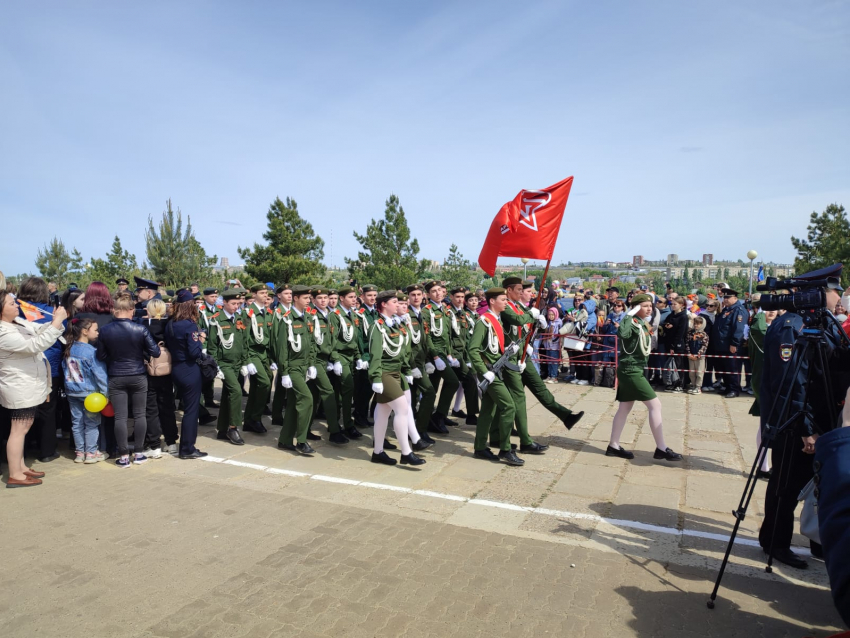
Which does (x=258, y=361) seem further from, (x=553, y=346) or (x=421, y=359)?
(x=553, y=346)

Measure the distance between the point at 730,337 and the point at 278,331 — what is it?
28.2 ft

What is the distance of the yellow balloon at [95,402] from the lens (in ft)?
20.3

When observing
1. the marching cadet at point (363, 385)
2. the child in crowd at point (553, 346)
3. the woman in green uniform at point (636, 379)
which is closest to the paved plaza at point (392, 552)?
the woman in green uniform at point (636, 379)

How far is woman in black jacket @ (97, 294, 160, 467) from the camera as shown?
6.26 m

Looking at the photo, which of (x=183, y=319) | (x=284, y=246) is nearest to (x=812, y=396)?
(x=183, y=319)

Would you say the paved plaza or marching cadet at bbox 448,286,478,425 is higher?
marching cadet at bbox 448,286,478,425

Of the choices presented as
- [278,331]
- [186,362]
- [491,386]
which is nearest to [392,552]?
[491,386]

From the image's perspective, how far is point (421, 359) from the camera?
7895 millimetres

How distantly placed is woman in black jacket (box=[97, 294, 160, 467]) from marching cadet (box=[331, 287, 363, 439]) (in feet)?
7.67

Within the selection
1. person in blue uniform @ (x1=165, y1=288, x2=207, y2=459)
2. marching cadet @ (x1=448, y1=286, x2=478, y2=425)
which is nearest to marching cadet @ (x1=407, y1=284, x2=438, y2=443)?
marching cadet @ (x1=448, y1=286, x2=478, y2=425)

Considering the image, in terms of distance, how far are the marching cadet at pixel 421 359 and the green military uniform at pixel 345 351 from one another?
88cm

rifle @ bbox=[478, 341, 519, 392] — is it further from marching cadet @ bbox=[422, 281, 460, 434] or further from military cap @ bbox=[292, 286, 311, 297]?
military cap @ bbox=[292, 286, 311, 297]

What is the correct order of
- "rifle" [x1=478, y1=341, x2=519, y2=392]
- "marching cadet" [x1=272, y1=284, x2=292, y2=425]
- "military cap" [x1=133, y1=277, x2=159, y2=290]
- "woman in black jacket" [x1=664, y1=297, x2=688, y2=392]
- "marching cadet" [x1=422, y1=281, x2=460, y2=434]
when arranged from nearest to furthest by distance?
"rifle" [x1=478, y1=341, x2=519, y2=392] → "marching cadet" [x1=272, y1=284, x2=292, y2=425] → "marching cadet" [x1=422, y1=281, x2=460, y2=434] → "military cap" [x1=133, y1=277, x2=159, y2=290] → "woman in black jacket" [x1=664, y1=297, x2=688, y2=392]

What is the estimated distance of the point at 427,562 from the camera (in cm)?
419
